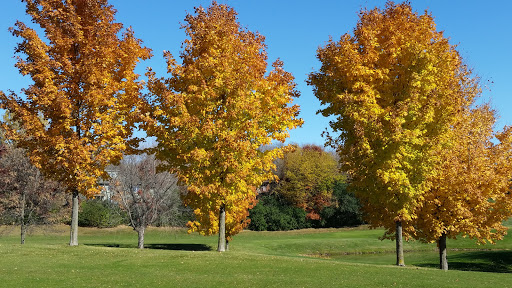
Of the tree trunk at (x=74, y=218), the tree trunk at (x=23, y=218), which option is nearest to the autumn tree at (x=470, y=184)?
the tree trunk at (x=74, y=218)

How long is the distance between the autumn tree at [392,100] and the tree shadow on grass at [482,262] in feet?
38.8

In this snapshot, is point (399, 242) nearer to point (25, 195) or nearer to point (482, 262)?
point (482, 262)

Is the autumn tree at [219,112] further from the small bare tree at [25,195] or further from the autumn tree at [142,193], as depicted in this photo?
the small bare tree at [25,195]

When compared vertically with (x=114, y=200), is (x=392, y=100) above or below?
above

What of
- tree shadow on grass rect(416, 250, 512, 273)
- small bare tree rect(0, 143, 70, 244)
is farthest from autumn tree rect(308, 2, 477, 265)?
small bare tree rect(0, 143, 70, 244)

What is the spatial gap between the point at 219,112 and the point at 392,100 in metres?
7.75

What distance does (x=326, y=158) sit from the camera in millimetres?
72188

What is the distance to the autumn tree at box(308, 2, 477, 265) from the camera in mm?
19016

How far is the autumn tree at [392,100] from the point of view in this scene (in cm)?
1902

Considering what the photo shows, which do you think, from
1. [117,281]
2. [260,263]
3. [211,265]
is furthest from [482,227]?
[117,281]

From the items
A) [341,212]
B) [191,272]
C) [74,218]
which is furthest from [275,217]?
[191,272]

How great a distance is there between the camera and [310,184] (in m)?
66.5

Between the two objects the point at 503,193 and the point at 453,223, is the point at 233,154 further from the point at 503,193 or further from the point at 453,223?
the point at 503,193

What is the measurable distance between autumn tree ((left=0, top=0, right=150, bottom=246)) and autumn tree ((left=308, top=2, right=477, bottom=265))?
9478 millimetres
